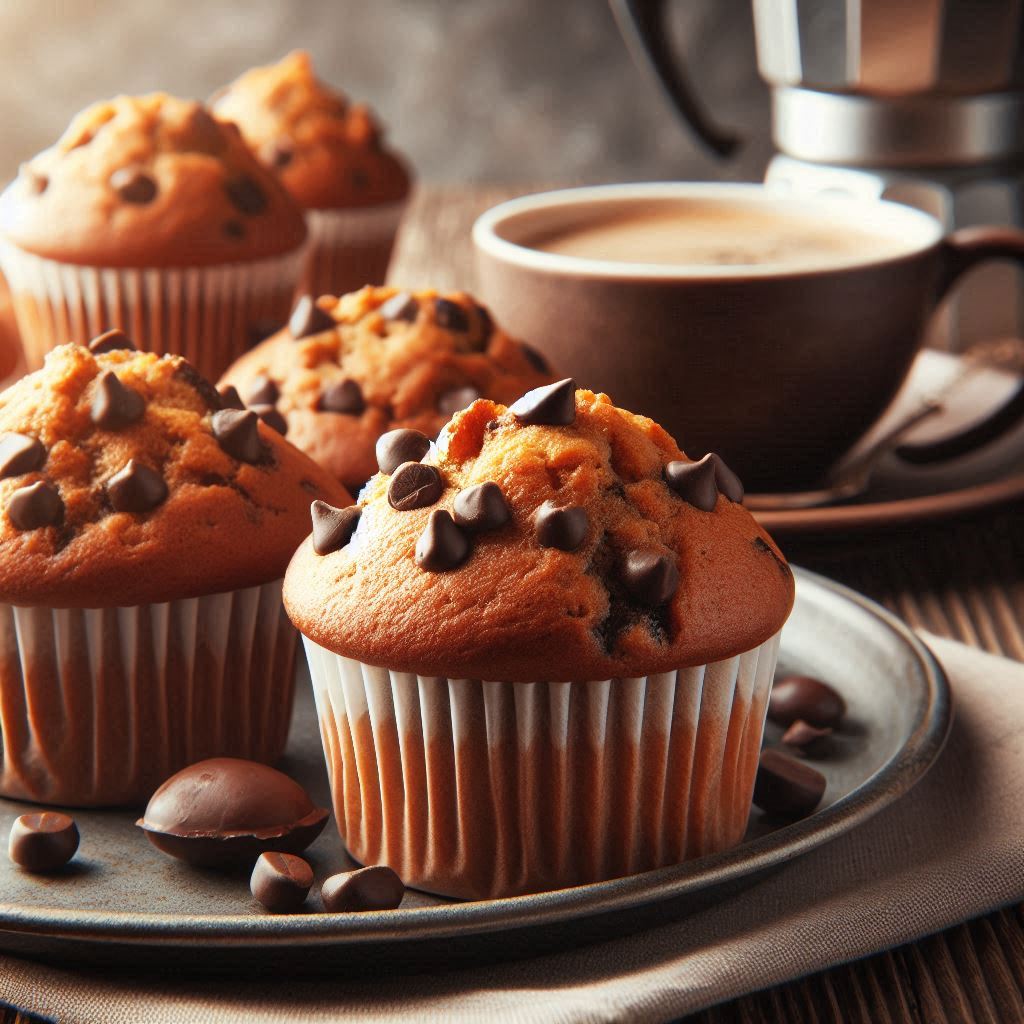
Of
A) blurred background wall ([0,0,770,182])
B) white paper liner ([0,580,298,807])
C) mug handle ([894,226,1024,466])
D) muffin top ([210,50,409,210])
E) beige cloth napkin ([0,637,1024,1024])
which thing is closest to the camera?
beige cloth napkin ([0,637,1024,1024])

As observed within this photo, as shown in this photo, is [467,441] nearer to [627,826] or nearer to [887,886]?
[627,826]

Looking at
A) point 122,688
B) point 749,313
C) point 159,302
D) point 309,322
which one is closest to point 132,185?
point 159,302

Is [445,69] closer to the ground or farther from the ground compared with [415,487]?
closer to the ground

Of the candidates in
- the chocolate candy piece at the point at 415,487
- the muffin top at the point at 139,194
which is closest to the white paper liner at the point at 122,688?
the chocolate candy piece at the point at 415,487

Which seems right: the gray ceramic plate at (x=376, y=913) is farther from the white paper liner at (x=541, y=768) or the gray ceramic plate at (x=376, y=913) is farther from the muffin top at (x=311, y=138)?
the muffin top at (x=311, y=138)

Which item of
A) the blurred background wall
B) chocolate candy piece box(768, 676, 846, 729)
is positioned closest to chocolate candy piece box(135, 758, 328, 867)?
chocolate candy piece box(768, 676, 846, 729)

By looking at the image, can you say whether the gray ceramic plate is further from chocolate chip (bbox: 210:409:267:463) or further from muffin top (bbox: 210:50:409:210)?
muffin top (bbox: 210:50:409:210)

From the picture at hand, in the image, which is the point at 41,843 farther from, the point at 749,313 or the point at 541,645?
the point at 749,313
